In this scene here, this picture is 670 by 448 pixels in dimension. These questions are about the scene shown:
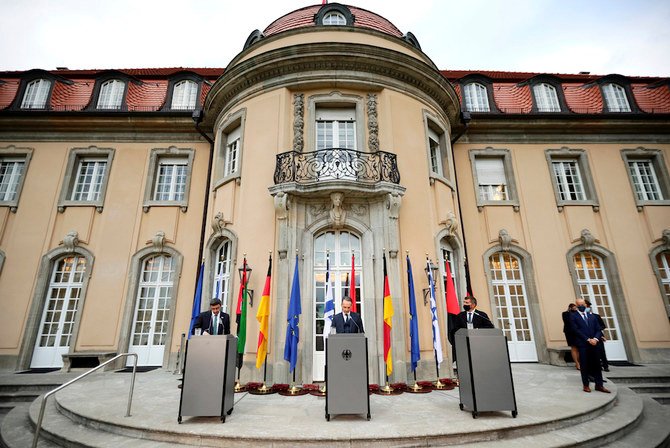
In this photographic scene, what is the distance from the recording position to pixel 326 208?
27.2 feet

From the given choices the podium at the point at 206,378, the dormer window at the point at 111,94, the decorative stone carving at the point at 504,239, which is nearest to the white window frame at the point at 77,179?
the dormer window at the point at 111,94

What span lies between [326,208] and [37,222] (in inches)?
401

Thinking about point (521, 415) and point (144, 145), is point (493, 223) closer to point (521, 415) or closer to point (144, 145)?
point (521, 415)

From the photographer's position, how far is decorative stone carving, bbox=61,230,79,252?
35.7 feet

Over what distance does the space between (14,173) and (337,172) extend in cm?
1217

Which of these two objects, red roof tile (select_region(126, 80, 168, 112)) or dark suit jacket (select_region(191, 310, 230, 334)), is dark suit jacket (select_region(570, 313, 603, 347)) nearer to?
dark suit jacket (select_region(191, 310, 230, 334))

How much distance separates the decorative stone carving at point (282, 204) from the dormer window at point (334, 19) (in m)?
6.17

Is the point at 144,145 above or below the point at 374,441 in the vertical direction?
above

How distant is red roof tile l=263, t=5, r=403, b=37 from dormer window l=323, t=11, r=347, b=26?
389mm

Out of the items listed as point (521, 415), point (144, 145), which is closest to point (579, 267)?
point (521, 415)

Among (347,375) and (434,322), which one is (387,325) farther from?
(347,375)

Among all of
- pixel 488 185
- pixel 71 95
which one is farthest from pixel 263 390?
pixel 71 95

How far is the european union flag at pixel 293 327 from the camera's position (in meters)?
6.93

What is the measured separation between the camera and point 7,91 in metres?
12.5
